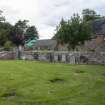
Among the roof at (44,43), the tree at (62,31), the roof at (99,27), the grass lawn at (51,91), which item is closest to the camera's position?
the grass lawn at (51,91)

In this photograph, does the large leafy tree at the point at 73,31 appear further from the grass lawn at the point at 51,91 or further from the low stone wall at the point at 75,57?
the grass lawn at the point at 51,91

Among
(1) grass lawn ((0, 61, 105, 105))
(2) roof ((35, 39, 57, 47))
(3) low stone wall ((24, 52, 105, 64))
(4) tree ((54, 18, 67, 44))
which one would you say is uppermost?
(4) tree ((54, 18, 67, 44))

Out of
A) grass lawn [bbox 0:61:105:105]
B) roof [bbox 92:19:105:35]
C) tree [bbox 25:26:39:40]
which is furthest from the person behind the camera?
tree [bbox 25:26:39:40]

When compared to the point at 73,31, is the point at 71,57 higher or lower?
lower

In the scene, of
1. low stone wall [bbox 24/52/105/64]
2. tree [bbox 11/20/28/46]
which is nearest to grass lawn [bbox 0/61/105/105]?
low stone wall [bbox 24/52/105/64]

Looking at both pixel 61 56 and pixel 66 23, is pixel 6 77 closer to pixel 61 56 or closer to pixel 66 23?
pixel 61 56

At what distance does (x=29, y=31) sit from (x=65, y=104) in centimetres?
10423

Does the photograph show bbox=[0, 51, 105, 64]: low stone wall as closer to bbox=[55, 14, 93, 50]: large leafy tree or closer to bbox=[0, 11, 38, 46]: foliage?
bbox=[55, 14, 93, 50]: large leafy tree

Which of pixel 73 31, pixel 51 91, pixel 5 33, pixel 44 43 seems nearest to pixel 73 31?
pixel 73 31

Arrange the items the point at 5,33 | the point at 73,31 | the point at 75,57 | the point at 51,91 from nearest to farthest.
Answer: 1. the point at 51,91
2. the point at 75,57
3. the point at 73,31
4. the point at 5,33

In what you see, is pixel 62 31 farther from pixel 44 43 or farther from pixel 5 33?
pixel 44 43

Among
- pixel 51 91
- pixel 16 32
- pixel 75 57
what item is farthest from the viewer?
pixel 16 32

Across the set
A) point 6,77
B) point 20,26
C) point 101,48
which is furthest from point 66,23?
point 20,26

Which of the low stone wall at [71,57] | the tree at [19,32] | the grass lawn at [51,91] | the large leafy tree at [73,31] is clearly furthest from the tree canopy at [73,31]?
the tree at [19,32]
